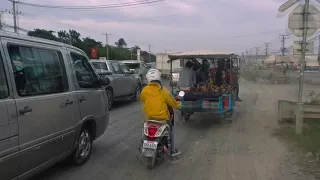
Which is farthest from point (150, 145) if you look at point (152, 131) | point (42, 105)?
point (42, 105)

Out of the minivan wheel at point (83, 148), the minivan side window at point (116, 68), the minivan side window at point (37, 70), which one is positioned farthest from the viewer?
the minivan side window at point (116, 68)

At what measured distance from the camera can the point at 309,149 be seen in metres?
6.80

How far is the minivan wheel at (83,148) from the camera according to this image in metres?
5.75

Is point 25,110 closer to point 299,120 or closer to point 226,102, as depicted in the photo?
point 299,120

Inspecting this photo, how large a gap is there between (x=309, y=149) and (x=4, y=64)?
5.68 meters

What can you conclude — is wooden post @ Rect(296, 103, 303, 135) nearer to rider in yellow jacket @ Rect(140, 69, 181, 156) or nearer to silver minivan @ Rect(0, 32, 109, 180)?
rider in yellow jacket @ Rect(140, 69, 181, 156)

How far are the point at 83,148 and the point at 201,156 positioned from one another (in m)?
2.21

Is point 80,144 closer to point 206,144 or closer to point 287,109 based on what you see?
point 206,144

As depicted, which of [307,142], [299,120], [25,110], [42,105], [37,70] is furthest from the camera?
[299,120]

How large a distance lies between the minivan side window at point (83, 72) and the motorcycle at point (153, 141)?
126 centimetres

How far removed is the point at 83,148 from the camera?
6.02 m

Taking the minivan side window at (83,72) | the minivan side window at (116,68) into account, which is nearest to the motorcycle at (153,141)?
the minivan side window at (83,72)

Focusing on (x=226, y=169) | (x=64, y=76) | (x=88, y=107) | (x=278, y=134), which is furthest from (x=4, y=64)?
(x=278, y=134)

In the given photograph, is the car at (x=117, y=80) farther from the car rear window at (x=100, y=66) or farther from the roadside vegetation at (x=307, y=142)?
the roadside vegetation at (x=307, y=142)
